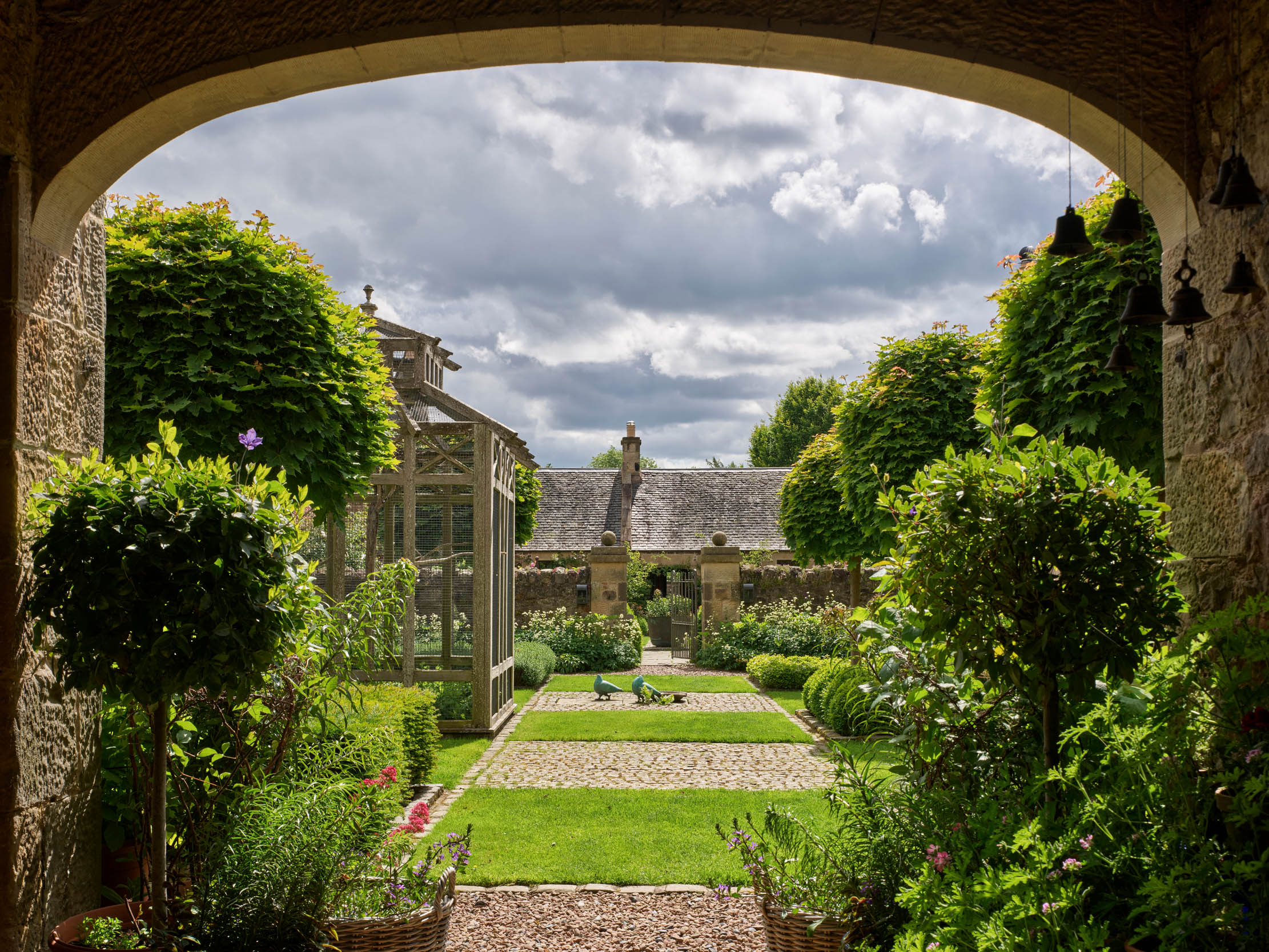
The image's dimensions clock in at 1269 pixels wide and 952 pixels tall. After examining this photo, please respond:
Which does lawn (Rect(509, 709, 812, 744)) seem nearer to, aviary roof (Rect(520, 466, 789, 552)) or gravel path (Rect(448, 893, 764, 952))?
gravel path (Rect(448, 893, 764, 952))

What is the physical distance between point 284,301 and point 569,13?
2.60 metres

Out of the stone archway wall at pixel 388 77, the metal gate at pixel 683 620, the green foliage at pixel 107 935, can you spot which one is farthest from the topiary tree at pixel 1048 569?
the metal gate at pixel 683 620

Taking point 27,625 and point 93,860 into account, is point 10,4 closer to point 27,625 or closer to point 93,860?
point 27,625

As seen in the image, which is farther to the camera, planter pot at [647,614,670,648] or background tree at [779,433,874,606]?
planter pot at [647,614,670,648]

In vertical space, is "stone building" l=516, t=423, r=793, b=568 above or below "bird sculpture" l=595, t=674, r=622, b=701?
above

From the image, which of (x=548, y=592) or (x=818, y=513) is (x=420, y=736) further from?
(x=548, y=592)

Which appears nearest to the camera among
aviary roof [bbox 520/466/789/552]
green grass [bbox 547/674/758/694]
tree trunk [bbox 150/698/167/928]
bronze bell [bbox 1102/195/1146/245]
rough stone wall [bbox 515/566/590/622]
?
tree trunk [bbox 150/698/167/928]

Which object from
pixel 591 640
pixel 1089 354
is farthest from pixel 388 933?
pixel 591 640

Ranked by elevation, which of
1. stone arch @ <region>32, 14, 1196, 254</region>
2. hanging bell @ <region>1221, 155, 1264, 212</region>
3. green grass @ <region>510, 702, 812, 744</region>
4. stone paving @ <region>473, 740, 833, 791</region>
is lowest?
green grass @ <region>510, 702, 812, 744</region>

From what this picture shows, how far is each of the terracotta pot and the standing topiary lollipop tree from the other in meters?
0.11

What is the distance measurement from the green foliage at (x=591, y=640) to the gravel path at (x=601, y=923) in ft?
34.2

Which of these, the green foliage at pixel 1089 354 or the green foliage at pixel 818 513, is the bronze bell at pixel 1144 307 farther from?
the green foliage at pixel 818 513

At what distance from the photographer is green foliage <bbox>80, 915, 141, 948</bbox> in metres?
2.78

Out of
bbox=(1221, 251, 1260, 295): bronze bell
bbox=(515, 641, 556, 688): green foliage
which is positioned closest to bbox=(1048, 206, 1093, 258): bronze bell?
bbox=(1221, 251, 1260, 295): bronze bell
